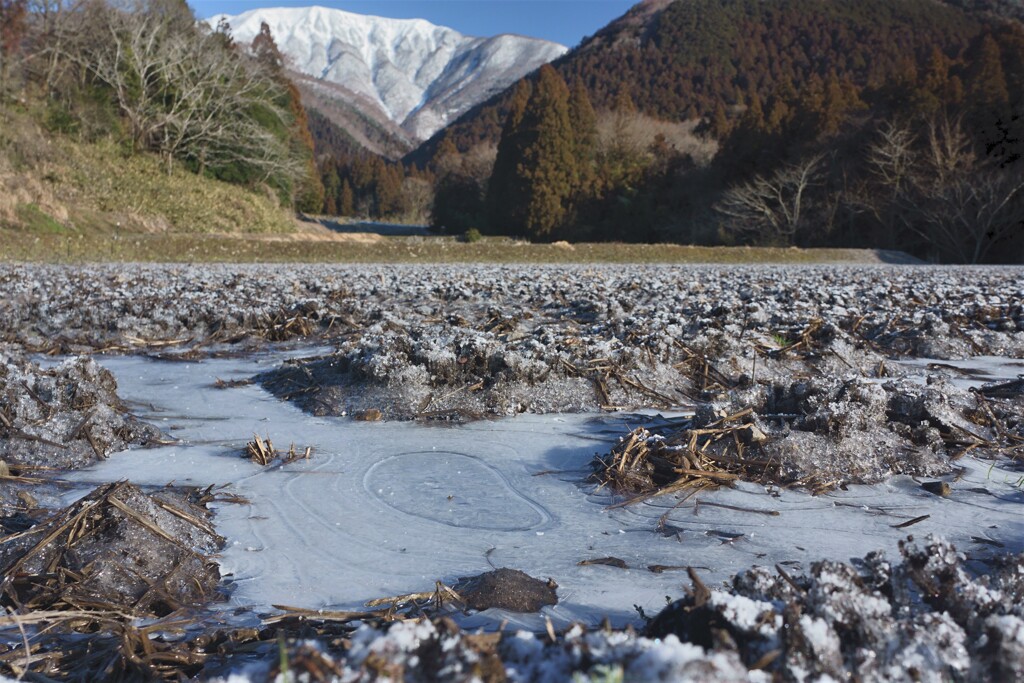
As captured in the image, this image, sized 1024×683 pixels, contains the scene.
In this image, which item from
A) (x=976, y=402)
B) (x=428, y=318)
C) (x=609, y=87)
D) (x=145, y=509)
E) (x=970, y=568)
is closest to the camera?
(x=970, y=568)

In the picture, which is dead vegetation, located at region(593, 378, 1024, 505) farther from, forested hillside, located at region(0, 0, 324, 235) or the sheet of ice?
forested hillside, located at region(0, 0, 324, 235)

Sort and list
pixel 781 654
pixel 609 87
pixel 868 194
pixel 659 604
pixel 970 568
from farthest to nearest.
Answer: pixel 609 87
pixel 868 194
pixel 970 568
pixel 659 604
pixel 781 654

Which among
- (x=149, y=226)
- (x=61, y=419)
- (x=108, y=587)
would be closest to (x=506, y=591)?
(x=108, y=587)

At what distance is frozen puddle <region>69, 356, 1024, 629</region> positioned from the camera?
1479 millimetres

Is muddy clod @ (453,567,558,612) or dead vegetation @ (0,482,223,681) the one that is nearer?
dead vegetation @ (0,482,223,681)

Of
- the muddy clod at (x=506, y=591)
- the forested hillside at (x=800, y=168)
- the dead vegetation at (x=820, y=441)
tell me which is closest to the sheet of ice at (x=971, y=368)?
the dead vegetation at (x=820, y=441)

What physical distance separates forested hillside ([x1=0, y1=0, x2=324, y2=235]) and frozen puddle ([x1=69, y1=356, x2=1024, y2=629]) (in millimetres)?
19197

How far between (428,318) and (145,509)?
12.8 ft

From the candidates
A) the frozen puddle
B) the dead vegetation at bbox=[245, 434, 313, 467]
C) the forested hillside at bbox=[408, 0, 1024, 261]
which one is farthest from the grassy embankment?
the frozen puddle

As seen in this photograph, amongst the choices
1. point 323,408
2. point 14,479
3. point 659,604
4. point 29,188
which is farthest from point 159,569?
point 29,188

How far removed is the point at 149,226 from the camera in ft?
65.6

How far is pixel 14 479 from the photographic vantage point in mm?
1958

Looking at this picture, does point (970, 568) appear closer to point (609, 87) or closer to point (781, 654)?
point (781, 654)

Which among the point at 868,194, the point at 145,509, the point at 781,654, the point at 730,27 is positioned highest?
the point at 730,27
